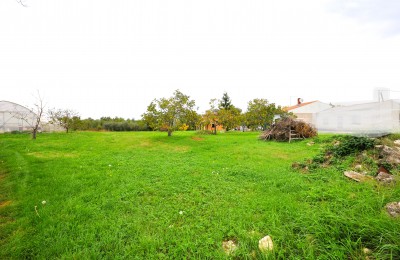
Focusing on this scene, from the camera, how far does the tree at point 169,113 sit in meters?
14.4

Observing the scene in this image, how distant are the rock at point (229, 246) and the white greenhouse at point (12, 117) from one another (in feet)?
75.8

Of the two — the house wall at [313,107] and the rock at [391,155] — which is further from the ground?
the house wall at [313,107]

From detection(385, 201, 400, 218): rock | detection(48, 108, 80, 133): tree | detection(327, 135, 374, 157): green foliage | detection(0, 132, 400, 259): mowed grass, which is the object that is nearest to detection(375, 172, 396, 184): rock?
detection(0, 132, 400, 259): mowed grass

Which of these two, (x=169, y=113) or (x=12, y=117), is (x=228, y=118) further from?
(x=12, y=117)

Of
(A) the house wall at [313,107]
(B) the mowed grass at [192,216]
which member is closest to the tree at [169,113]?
(B) the mowed grass at [192,216]

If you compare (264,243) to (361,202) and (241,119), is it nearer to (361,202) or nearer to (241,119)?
(361,202)

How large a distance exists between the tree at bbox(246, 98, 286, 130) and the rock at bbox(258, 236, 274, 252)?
21744mm

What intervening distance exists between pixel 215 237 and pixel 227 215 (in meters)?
0.59

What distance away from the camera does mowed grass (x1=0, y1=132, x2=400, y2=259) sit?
81.6 inches

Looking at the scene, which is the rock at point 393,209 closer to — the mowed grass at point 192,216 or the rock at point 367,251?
the mowed grass at point 192,216

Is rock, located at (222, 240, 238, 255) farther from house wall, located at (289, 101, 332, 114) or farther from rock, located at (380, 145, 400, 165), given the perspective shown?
house wall, located at (289, 101, 332, 114)

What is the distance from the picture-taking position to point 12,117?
17328 millimetres

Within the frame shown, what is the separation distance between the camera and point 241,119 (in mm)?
22875

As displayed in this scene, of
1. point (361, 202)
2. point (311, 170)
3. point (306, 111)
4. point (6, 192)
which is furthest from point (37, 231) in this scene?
point (306, 111)
